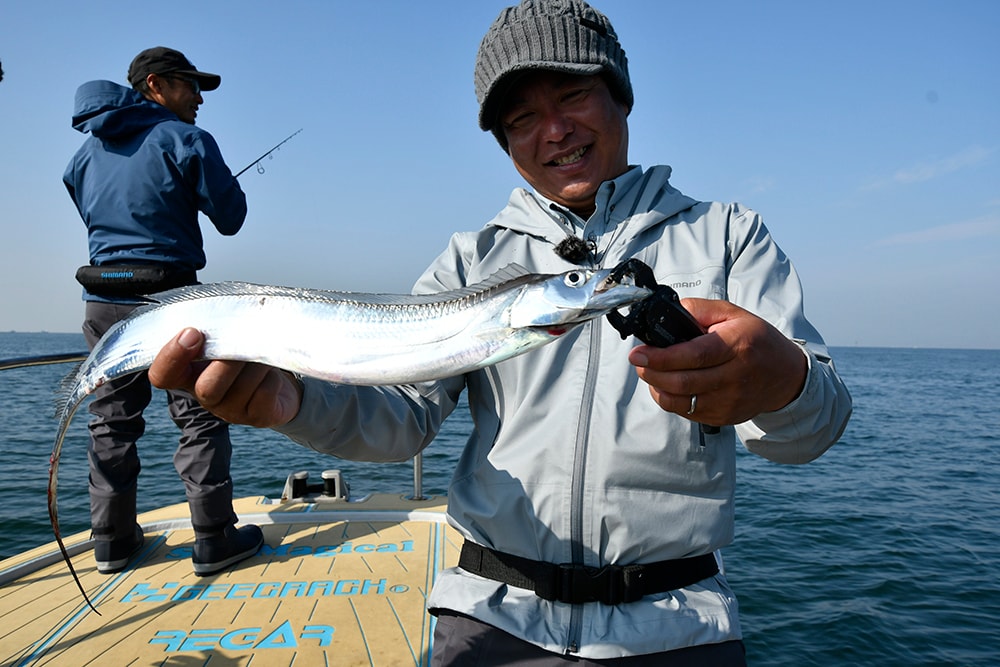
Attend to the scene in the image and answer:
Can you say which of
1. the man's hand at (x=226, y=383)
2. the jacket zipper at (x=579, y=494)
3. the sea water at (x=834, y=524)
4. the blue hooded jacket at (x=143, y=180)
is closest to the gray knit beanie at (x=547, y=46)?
the jacket zipper at (x=579, y=494)

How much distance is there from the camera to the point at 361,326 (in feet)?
6.88

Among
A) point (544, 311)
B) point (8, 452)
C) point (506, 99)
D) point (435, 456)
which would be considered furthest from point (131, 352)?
point (8, 452)

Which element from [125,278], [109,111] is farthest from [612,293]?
[109,111]

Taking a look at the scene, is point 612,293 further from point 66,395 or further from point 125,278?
point 125,278

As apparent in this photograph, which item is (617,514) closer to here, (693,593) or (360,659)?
(693,593)

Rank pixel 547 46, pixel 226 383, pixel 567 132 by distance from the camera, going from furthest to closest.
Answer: pixel 567 132, pixel 547 46, pixel 226 383

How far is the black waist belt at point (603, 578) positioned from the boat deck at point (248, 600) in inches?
69.4

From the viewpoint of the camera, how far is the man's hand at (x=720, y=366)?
1537 millimetres

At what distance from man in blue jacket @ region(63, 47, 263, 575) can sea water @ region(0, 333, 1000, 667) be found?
609 centimetres

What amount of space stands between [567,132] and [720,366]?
4.71 feet

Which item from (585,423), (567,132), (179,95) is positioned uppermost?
(179,95)

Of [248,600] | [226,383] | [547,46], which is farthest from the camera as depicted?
[248,600]

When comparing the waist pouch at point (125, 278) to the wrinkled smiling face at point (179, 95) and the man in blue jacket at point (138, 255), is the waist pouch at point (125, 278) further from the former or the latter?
the wrinkled smiling face at point (179, 95)

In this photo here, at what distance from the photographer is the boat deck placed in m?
3.65
